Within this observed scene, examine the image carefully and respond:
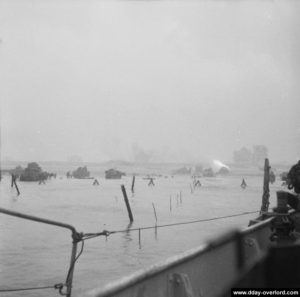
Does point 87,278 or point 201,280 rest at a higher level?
point 201,280

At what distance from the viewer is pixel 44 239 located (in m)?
20.1

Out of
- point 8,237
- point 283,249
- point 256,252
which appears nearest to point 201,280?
point 256,252

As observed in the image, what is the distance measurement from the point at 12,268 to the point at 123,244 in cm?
679

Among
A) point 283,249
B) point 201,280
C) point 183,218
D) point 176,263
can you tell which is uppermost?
point 283,249

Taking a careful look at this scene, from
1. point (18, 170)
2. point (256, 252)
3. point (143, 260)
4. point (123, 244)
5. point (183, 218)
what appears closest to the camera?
point (256, 252)

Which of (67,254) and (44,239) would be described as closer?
(67,254)

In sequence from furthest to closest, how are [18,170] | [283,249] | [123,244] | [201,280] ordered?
[18,170] < [123,244] < [201,280] < [283,249]

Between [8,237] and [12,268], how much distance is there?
731cm

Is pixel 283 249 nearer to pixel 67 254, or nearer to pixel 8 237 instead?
pixel 67 254

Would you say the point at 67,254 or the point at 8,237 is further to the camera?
the point at 8,237

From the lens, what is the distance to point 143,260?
16.1m

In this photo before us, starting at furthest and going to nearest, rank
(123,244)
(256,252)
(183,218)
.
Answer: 1. (183,218)
2. (123,244)
3. (256,252)

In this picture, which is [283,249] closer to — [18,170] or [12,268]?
[12,268]

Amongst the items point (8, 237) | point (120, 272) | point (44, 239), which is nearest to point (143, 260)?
point (120, 272)
